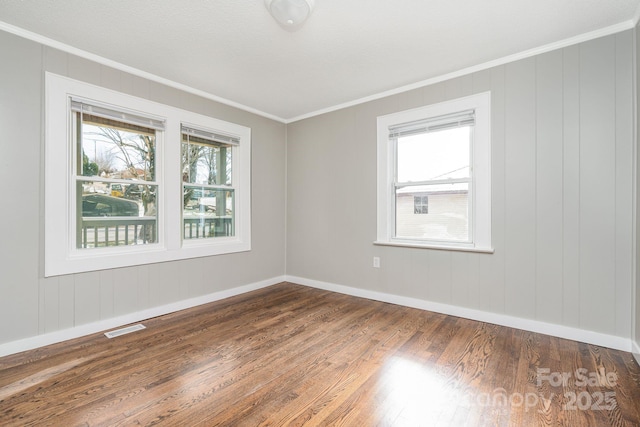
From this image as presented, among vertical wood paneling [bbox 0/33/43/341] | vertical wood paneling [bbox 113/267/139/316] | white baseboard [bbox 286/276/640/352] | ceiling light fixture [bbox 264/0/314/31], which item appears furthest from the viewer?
vertical wood paneling [bbox 113/267/139/316]

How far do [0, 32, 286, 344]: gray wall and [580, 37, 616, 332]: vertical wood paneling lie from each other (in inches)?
148

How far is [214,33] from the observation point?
2.34 meters

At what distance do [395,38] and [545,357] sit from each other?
2716 mm

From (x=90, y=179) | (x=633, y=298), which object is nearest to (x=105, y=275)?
(x=90, y=179)

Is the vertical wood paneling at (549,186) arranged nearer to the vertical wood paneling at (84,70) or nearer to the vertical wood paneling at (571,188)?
the vertical wood paneling at (571,188)

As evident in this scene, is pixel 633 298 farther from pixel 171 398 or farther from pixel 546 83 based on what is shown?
pixel 171 398

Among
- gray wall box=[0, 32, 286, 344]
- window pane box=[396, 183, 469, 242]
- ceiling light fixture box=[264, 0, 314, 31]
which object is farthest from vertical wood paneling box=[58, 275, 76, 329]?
window pane box=[396, 183, 469, 242]

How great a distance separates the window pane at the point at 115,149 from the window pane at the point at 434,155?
9.22ft

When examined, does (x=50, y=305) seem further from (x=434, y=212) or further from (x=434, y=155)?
(x=434, y=155)

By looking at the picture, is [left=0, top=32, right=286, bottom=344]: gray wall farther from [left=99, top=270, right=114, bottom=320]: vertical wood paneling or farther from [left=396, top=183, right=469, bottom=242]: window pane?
[left=396, top=183, right=469, bottom=242]: window pane

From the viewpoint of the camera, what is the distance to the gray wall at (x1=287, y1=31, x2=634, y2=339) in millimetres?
2311

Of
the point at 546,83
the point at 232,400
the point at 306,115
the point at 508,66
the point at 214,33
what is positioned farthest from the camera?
the point at 306,115

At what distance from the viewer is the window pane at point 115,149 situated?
2.70m

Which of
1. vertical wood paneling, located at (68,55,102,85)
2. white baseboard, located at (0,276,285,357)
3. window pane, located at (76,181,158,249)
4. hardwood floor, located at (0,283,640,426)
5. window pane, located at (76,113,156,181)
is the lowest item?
hardwood floor, located at (0,283,640,426)
